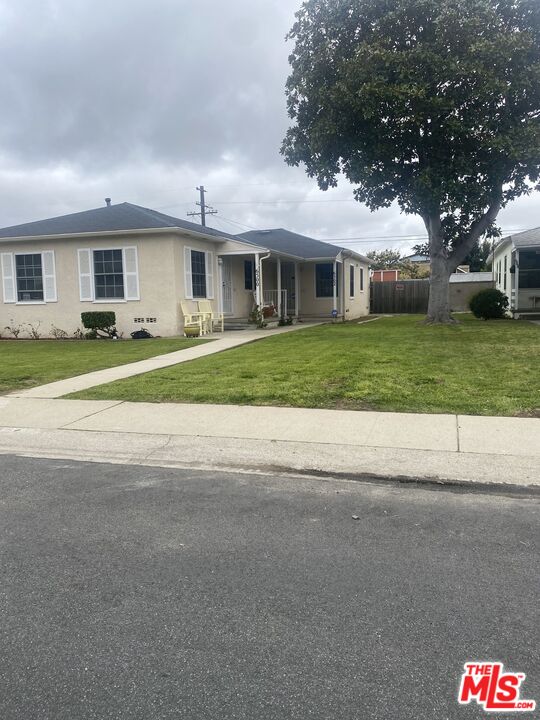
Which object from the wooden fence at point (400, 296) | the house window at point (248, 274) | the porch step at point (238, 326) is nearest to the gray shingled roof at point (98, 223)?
the porch step at point (238, 326)

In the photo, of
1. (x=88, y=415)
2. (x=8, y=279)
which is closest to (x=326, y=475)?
(x=88, y=415)

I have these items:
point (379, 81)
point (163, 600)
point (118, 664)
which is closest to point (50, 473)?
point (163, 600)

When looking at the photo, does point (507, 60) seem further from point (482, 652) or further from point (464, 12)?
point (482, 652)

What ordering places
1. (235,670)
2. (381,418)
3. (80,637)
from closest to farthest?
1. (235,670)
2. (80,637)
3. (381,418)

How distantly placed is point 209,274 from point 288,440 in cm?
1558

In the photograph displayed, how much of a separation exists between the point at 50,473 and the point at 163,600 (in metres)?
2.76

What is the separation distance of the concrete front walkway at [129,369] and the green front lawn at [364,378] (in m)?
0.48

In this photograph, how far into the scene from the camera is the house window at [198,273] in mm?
20077

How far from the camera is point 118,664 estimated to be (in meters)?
2.54

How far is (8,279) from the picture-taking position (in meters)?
20.5

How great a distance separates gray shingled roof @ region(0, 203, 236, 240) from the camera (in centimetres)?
1898

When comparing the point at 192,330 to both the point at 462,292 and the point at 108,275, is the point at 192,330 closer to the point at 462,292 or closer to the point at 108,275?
the point at 108,275

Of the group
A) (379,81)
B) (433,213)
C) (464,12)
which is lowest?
(433,213)

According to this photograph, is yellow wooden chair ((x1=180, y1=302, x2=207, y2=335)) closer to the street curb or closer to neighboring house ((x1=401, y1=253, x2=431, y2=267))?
the street curb
